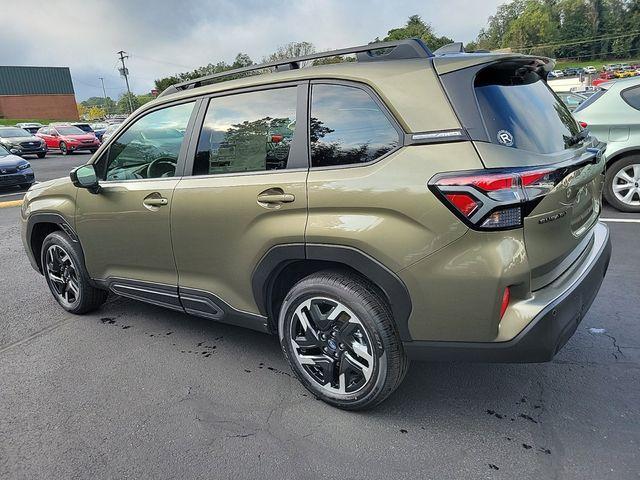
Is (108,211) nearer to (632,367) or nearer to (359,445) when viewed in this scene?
(359,445)

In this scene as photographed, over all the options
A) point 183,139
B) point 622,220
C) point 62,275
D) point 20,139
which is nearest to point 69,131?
point 20,139

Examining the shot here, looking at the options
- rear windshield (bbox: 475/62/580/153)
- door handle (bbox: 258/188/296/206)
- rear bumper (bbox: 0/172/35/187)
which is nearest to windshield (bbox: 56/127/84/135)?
rear bumper (bbox: 0/172/35/187)

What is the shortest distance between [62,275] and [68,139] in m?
24.9

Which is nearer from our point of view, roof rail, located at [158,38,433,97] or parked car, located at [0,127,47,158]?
roof rail, located at [158,38,433,97]

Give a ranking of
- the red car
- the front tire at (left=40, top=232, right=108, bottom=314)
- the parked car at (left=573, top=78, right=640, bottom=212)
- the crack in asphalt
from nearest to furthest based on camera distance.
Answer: the crack in asphalt, the front tire at (left=40, top=232, right=108, bottom=314), the parked car at (left=573, top=78, right=640, bottom=212), the red car

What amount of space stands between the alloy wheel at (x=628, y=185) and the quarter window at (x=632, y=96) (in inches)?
31.8

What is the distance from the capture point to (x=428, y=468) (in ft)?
7.22

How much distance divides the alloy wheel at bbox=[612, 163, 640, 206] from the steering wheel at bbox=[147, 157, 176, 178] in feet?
19.6

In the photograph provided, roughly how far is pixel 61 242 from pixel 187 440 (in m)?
2.34

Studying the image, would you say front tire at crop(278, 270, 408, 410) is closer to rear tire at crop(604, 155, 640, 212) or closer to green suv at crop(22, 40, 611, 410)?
green suv at crop(22, 40, 611, 410)

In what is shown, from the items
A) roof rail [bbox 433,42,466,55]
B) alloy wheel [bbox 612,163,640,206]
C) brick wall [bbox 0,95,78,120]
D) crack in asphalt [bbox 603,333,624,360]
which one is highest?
brick wall [bbox 0,95,78,120]

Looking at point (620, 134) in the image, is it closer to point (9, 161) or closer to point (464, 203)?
point (464, 203)

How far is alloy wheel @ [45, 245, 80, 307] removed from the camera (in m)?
4.08

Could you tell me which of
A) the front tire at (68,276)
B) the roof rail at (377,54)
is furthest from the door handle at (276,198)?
the front tire at (68,276)
